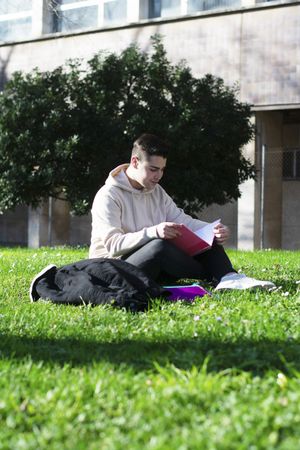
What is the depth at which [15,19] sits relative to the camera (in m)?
24.8

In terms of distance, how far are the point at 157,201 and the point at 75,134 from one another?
408 inches

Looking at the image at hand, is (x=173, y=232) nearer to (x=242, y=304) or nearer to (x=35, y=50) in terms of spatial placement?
(x=242, y=304)

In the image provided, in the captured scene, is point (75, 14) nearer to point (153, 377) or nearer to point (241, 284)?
point (241, 284)

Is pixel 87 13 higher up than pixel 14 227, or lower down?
higher up

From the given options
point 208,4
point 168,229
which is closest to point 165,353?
point 168,229

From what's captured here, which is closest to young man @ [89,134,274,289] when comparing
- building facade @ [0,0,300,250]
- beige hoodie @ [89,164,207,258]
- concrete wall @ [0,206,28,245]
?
beige hoodie @ [89,164,207,258]

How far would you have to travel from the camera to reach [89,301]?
5742 mm

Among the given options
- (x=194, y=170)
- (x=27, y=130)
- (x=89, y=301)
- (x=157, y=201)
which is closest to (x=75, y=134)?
(x=27, y=130)

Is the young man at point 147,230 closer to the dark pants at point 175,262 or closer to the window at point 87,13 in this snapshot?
the dark pants at point 175,262

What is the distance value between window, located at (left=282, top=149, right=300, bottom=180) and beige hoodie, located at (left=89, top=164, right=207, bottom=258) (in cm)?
1598

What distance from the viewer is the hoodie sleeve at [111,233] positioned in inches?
248

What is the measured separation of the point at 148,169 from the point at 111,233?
59 centimetres

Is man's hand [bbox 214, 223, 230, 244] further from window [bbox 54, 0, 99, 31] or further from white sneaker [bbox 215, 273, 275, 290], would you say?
window [bbox 54, 0, 99, 31]

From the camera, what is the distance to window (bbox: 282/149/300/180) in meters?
22.5
